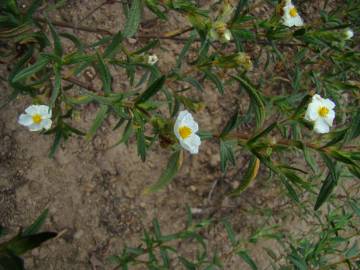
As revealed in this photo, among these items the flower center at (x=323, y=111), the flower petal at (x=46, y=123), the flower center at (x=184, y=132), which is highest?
the flower center at (x=184, y=132)

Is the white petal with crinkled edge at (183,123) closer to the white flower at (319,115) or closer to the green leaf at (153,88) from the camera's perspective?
the green leaf at (153,88)

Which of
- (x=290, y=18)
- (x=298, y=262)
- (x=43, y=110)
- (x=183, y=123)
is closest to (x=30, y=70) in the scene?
(x=43, y=110)

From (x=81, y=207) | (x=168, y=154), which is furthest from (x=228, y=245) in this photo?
(x=81, y=207)

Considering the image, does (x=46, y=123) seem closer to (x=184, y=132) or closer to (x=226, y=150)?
(x=184, y=132)

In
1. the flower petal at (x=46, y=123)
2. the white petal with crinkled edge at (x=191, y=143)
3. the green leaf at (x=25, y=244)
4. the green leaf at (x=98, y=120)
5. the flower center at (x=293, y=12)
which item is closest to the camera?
the green leaf at (x=25, y=244)

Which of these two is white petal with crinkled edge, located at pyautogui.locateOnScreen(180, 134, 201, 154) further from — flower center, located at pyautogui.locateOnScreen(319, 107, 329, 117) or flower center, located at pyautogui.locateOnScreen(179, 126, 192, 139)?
flower center, located at pyautogui.locateOnScreen(319, 107, 329, 117)

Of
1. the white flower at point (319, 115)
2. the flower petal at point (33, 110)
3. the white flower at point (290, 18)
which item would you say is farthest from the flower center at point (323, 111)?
the flower petal at point (33, 110)

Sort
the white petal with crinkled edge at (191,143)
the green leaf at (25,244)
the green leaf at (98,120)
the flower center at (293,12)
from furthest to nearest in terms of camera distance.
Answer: the flower center at (293,12)
the green leaf at (98,120)
the white petal with crinkled edge at (191,143)
the green leaf at (25,244)
